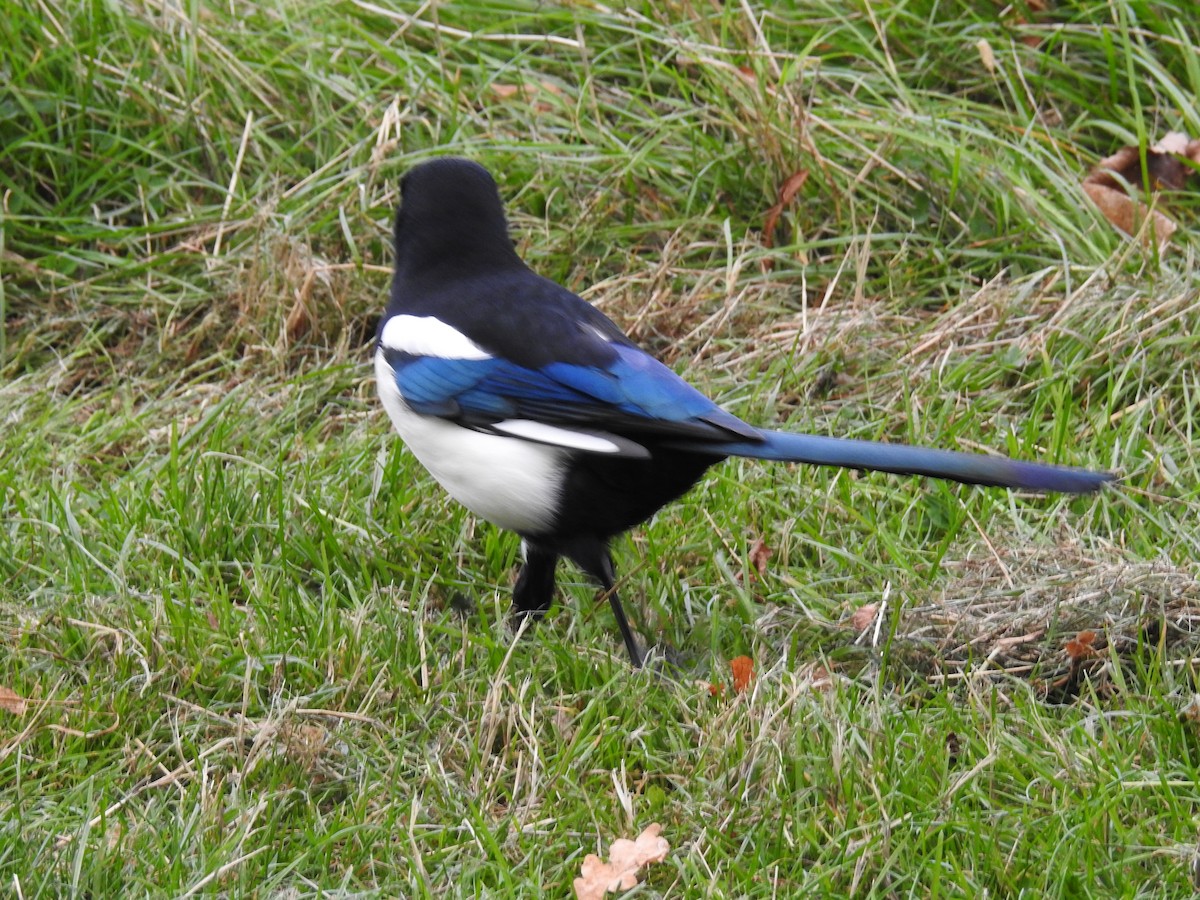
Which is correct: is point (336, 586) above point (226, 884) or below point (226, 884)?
below

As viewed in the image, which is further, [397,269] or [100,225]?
[100,225]

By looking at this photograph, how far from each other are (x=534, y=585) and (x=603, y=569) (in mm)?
189

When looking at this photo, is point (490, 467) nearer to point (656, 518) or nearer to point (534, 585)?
point (534, 585)

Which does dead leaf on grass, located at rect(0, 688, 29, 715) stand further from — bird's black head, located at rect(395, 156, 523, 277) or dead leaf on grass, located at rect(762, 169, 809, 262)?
dead leaf on grass, located at rect(762, 169, 809, 262)

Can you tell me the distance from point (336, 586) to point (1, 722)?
2.20 ft

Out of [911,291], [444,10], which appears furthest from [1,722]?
[444,10]

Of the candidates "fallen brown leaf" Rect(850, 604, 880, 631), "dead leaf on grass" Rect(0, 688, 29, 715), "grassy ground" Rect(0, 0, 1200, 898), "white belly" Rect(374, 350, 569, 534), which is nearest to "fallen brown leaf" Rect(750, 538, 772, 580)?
"grassy ground" Rect(0, 0, 1200, 898)

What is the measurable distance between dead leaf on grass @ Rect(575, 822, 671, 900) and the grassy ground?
3 centimetres

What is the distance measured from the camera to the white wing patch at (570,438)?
2.61 metres

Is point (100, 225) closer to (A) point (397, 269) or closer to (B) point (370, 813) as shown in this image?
(A) point (397, 269)

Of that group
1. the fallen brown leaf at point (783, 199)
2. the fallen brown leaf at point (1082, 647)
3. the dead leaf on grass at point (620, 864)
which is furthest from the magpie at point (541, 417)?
the fallen brown leaf at point (783, 199)

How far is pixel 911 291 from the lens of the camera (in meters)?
3.91

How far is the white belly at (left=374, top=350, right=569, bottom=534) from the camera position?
2.70 metres

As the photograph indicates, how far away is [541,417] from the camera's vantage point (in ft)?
8.86
